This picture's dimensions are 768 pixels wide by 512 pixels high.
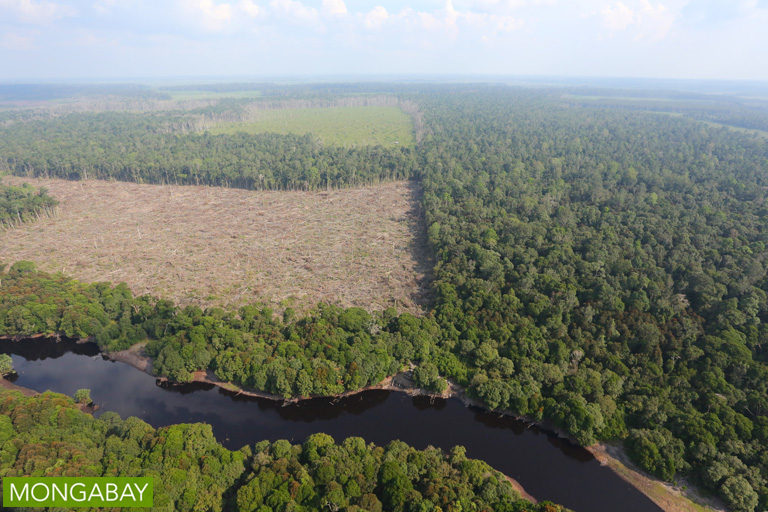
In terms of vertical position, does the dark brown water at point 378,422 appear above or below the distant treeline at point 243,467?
below

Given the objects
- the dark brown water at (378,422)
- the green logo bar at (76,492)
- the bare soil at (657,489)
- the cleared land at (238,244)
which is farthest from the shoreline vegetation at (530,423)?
the green logo bar at (76,492)

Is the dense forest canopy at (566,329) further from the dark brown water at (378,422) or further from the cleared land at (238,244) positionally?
the cleared land at (238,244)

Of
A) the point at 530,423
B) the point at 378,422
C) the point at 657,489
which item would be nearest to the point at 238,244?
the point at 378,422

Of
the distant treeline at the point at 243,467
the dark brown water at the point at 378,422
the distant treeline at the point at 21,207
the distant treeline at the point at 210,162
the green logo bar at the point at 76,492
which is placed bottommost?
the dark brown water at the point at 378,422

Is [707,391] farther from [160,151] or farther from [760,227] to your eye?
[160,151]

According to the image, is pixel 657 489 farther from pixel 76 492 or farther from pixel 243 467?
pixel 76 492

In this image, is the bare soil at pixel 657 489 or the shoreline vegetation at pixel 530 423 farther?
the shoreline vegetation at pixel 530 423

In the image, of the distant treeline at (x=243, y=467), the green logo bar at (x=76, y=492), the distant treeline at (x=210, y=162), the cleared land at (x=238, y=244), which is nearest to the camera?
the green logo bar at (x=76, y=492)

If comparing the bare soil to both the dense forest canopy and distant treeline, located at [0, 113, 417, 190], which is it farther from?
distant treeline, located at [0, 113, 417, 190]
